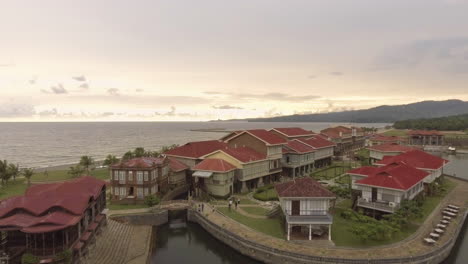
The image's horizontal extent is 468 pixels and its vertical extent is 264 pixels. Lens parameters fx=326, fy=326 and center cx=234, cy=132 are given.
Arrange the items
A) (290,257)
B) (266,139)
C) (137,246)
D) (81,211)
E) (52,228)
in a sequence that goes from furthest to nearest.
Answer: (266,139)
(137,246)
(290,257)
(81,211)
(52,228)

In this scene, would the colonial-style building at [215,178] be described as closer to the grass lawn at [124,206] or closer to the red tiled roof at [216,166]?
the red tiled roof at [216,166]

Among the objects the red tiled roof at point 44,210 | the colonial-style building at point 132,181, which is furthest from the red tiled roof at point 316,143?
the red tiled roof at point 44,210

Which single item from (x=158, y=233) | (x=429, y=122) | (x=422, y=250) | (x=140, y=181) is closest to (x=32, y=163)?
(x=140, y=181)

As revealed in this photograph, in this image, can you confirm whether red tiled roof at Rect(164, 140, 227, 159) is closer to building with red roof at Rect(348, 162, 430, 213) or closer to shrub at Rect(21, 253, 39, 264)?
building with red roof at Rect(348, 162, 430, 213)

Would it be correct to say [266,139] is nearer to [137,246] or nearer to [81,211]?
[137,246]

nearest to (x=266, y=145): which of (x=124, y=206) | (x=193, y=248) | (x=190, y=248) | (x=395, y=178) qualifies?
(x=395, y=178)

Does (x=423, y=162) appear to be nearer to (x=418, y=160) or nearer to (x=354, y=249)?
(x=418, y=160)

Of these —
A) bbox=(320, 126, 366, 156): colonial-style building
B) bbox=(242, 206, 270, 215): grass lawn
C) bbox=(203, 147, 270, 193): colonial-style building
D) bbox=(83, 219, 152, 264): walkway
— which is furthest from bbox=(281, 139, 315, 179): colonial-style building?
bbox=(83, 219, 152, 264): walkway
